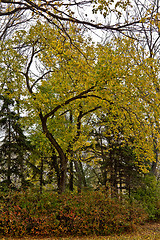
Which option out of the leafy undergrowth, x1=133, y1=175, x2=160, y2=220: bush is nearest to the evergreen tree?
the leafy undergrowth

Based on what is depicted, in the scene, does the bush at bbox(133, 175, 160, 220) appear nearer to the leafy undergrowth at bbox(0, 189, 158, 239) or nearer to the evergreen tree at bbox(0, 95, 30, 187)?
the leafy undergrowth at bbox(0, 189, 158, 239)

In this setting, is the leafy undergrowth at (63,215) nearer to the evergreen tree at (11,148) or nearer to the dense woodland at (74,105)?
the dense woodland at (74,105)

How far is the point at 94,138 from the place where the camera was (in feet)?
46.1

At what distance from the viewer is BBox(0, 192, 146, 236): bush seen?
7.09m

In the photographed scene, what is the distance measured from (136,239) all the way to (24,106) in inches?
267

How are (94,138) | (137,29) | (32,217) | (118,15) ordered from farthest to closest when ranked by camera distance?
(94,138) < (32,217) < (118,15) < (137,29)

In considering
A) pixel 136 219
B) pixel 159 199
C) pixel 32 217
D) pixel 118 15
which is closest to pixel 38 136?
pixel 32 217

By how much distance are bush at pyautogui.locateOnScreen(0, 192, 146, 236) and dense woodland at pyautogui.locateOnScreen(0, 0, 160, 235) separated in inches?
1.5

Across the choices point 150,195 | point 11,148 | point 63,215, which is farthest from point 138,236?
point 11,148

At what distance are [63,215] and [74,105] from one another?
5247mm

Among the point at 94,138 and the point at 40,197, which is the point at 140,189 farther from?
the point at 40,197

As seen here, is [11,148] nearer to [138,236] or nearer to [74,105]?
[74,105]

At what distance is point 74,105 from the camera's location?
11039 mm

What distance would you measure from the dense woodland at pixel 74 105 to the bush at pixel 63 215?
0.04 m
